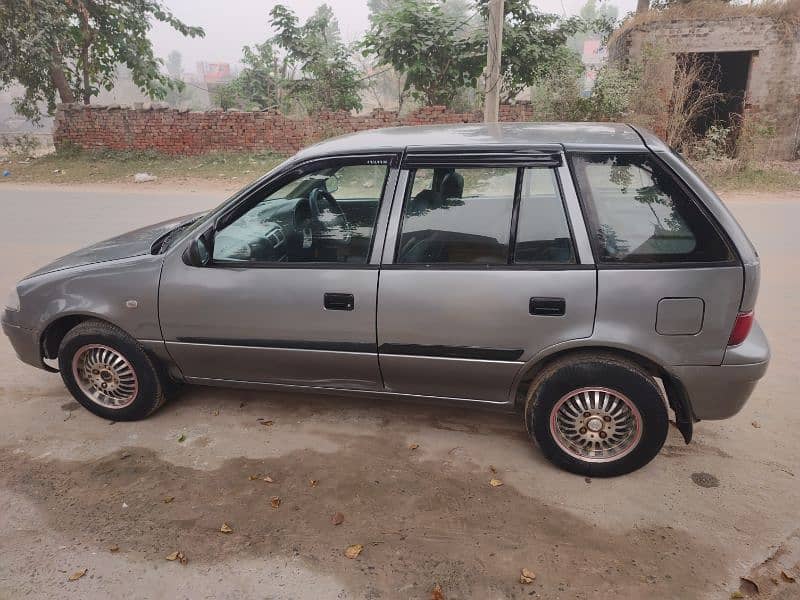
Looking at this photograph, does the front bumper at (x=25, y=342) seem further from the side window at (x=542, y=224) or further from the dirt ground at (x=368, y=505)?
the side window at (x=542, y=224)

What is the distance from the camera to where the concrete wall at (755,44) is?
13.6m

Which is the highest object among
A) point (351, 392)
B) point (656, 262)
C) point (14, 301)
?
point (656, 262)

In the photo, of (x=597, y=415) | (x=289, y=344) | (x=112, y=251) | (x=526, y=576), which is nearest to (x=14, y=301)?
(x=112, y=251)

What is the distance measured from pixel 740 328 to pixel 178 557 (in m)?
2.76

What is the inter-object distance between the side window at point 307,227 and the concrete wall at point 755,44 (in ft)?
41.4

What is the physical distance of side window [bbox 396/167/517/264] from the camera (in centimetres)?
295

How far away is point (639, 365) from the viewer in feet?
9.52

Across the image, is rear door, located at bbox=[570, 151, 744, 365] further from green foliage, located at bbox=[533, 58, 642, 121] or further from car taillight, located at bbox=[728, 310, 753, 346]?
green foliage, located at bbox=[533, 58, 642, 121]

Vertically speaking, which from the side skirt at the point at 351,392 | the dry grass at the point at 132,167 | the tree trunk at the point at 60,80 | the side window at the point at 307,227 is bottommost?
the side skirt at the point at 351,392

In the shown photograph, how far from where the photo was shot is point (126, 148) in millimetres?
16812

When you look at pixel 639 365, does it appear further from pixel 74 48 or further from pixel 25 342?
pixel 74 48

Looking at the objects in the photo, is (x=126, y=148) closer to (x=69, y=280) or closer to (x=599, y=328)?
(x=69, y=280)

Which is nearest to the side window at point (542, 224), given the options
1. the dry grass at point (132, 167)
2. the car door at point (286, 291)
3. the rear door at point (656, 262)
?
the rear door at point (656, 262)

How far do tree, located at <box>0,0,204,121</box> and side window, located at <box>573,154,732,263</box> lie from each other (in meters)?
18.5
